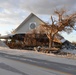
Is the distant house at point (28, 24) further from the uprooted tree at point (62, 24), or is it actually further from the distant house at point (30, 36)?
the uprooted tree at point (62, 24)

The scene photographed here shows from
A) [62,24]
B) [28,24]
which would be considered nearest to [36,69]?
[62,24]

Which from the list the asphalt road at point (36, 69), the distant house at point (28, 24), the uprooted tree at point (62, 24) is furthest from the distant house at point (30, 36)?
the asphalt road at point (36, 69)

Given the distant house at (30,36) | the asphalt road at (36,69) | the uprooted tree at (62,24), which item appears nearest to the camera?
the asphalt road at (36,69)

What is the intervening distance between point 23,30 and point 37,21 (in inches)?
152

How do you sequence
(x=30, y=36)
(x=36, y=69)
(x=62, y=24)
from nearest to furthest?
(x=36, y=69) → (x=62, y=24) → (x=30, y=36)

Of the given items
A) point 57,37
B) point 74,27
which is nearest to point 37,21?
point 57,37

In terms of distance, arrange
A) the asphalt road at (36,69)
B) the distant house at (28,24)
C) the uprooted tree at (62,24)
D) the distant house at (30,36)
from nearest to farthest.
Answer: the asphalt road at (36,69) → the uprooted tree at (62,24) → the distant house at (30,36) → the distant house at (28,24)

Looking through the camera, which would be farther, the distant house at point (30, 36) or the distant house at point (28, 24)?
the distant house at point (28, 24)

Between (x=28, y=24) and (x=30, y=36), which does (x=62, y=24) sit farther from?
(x=28, y=24)

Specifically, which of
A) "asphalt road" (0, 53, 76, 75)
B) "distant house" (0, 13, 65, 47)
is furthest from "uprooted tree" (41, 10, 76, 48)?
"asphalt road" (0, 53, 76, 75)

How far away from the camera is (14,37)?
4538 cm

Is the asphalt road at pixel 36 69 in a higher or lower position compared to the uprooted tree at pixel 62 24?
lower

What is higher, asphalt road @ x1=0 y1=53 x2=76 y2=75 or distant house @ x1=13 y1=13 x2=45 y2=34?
distant house @ x1=13 y1=13 x2=45 y2=34

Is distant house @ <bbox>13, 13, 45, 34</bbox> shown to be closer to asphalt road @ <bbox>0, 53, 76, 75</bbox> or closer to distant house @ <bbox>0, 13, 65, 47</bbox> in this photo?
distant house @ <bbox>0, 13, 65, 47</bbox>
